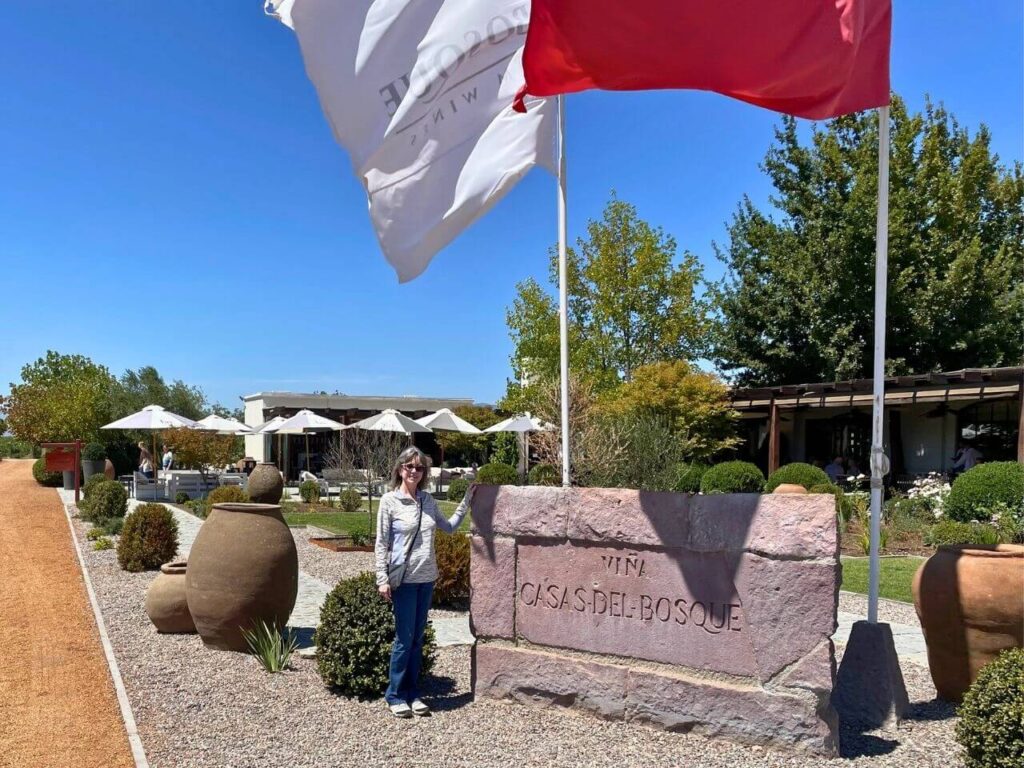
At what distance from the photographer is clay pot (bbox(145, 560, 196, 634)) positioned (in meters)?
8.03

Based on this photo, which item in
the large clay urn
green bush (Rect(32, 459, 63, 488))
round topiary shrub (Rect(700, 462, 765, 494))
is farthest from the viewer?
green bush (Rect(32, 459, 63, 488))

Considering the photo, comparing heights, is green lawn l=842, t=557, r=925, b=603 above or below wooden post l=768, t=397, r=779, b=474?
below

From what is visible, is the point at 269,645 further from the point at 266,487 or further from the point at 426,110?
the point at 426,110

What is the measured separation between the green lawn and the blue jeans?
21.2 feet

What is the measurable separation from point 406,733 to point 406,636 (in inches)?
24.0

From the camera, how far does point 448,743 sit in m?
5.14

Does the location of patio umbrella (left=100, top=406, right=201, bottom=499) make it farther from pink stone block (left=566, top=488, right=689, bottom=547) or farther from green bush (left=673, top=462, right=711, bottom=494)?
pink stone block (left=566, top=488, right=689, bottom=547)

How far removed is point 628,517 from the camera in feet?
18.0

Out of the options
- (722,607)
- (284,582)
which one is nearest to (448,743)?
(722,607)

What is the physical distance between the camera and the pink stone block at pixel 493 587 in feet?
19.6

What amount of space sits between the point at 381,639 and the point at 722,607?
2.35 metres

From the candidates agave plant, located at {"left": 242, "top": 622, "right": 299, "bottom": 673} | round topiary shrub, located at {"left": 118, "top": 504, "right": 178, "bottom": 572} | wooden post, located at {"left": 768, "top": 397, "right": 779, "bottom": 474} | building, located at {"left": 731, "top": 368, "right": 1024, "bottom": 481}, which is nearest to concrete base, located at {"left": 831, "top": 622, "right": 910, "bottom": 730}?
agave plant, located at {"left": 242, "top": 622, "right": 299, "bottom": 673}

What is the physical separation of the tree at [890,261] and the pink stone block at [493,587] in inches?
820

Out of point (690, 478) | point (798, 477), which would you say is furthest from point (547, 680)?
point (690, 478)
